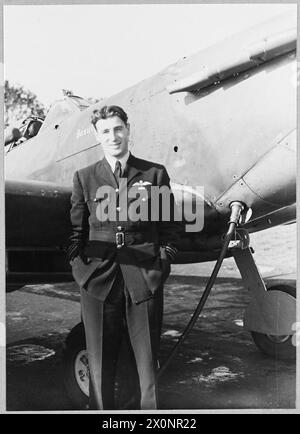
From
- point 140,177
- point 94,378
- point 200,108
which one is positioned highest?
point 200,108

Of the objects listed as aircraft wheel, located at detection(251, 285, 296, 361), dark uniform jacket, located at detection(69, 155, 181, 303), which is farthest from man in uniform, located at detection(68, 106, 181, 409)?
aircraft wheel, located at detection(251, 285, 296, 361)

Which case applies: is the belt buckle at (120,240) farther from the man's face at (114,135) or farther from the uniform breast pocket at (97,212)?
the man's face at (114,135)

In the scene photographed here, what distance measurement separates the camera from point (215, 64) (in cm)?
329

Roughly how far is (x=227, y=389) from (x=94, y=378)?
3.03ft

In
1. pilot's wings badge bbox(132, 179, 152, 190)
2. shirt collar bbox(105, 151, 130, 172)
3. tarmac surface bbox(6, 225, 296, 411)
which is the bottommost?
tarmac surface bbox(6, 225, 296, 411)

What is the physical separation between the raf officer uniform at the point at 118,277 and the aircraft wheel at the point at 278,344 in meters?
1.07

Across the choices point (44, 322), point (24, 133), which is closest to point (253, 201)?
point (24, 133)

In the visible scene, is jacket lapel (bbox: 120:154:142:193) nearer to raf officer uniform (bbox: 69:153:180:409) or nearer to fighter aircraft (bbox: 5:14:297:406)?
raf officer uniform (bbox: 69:153:180:409)

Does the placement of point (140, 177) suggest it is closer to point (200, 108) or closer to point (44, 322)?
point (200, 108)

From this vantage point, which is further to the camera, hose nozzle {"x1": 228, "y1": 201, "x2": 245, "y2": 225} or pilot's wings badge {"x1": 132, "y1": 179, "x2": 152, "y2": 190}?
hose nozzle {"x1": 228, "y1": 201, "x2": 245, "y2": 225}

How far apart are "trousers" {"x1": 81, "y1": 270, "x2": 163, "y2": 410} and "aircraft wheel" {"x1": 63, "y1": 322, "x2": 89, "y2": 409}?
0.18 m

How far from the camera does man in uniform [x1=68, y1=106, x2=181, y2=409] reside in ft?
10.2

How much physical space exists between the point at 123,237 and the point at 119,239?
3 cm

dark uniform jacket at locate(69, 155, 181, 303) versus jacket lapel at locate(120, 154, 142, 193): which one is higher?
jacket lapel at locate(120, 154, 142, 193)
